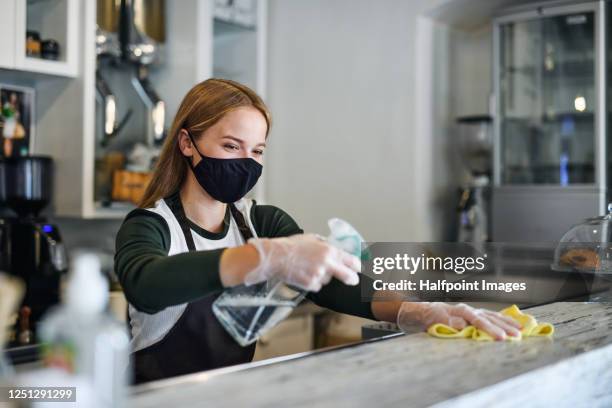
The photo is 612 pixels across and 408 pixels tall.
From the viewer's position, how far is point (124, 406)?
762mm

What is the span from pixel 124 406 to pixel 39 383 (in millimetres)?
111

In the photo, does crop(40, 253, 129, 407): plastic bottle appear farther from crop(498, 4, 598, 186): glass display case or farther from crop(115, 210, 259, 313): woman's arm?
crop(498, 4, 598, 186): glass display case

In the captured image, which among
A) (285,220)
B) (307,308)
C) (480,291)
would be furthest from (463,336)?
(307,308)

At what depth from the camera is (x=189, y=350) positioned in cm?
149

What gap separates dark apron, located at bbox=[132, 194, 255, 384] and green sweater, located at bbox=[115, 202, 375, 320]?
0.16 m

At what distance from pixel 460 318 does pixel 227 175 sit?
0.58m

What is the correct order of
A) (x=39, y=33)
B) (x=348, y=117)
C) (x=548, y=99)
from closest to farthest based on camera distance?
(x=39, y=33), (x=548, y=99), (x=348, y=117)

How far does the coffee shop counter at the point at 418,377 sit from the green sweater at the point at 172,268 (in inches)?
7.3

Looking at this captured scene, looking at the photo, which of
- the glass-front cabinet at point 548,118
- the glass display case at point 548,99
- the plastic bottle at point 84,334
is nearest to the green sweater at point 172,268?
the plastic bottle at point 84,334

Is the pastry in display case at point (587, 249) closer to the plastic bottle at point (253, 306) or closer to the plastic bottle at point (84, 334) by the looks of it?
the plastic bottle at point (253, 306)

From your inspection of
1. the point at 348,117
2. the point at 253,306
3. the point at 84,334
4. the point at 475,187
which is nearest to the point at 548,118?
the point at 475,187

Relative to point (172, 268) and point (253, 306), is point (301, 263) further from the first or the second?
point (172, 268)

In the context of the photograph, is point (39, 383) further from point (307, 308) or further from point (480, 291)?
point (307, 308)

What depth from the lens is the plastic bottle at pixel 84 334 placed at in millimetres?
693
